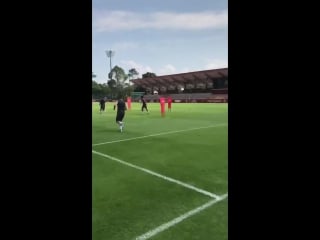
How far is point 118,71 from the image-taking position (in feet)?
393
